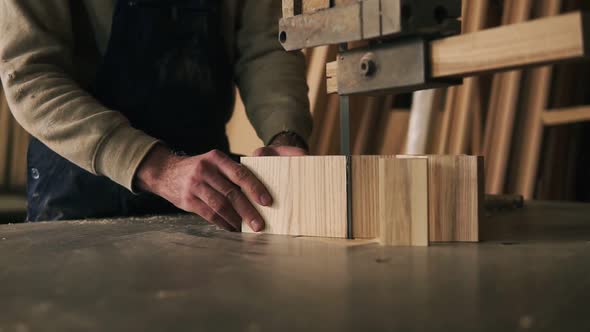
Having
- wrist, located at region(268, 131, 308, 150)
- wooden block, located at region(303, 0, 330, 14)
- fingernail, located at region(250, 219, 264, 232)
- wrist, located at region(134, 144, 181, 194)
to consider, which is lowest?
fingernail, located at region(250, 219, 264, 232)

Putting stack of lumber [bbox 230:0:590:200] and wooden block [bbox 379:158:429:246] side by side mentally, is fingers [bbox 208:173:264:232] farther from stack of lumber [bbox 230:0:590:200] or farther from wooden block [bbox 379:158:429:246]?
stack of lumber [bbox 230:0:590:200]

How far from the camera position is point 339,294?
81 cm

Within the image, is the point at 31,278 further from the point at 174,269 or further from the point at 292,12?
the point at 292,12

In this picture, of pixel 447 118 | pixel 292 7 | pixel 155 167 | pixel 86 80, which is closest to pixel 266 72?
pixel 86 80

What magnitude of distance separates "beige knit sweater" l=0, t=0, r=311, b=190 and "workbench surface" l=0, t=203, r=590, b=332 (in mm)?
333

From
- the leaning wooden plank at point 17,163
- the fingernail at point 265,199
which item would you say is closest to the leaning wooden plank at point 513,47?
the fingernail at point 265,199

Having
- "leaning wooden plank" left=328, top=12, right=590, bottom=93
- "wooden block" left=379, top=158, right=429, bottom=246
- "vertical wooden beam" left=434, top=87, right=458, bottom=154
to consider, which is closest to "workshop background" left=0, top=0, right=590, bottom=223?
"vertical wooden beam" left=434, top=87, right=458, bottom=154

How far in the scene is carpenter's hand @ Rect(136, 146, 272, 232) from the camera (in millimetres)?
1410

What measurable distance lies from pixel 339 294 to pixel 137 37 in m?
1.37

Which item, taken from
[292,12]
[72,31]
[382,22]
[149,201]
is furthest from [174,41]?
[382,22]

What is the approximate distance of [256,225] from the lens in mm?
1417

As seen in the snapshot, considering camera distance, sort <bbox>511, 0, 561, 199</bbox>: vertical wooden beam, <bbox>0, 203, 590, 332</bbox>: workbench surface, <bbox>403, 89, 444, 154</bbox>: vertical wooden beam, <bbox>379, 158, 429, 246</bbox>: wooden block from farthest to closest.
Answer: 1. <bbox>403, 89, 444, 154</bbox>: vertical wooden beam
2. <bbox>511, 0, 561, 199</bbox>: vertical wooden beam
3. <bbox>379, 158, 429, 246</bbox>: wooden block
4. <bbox>0, 203, 590, 332</bbox>: workbench surface

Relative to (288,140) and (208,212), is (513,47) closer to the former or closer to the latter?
(208,212)

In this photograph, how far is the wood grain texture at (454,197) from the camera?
1.25 m
